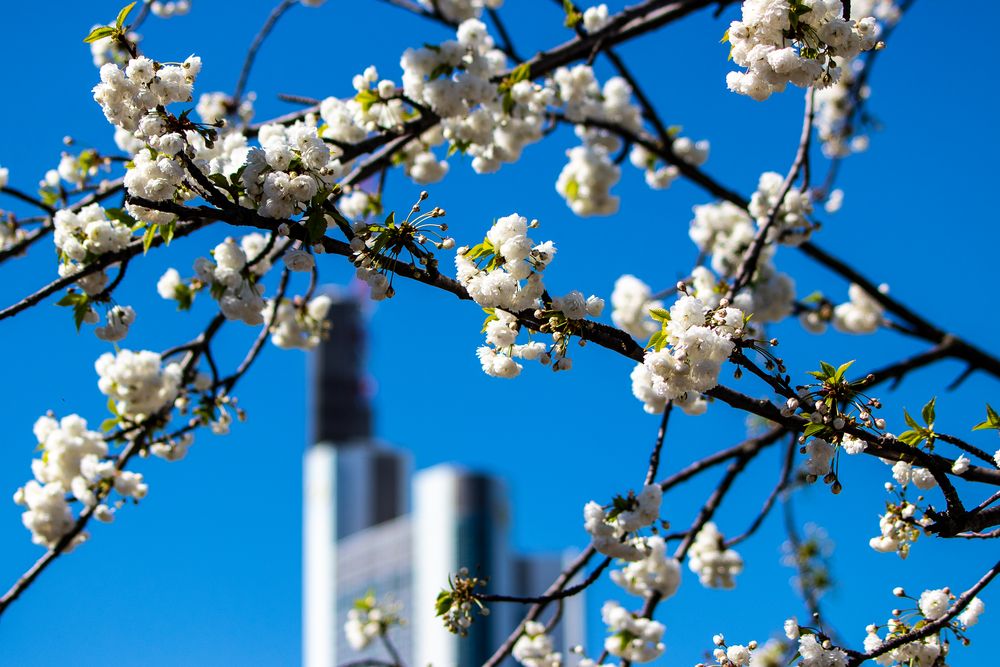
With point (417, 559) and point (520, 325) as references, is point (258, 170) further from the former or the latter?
point (417, 559)

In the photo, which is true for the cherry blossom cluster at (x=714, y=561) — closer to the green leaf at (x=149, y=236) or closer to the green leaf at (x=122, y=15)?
the green leaf at (x=149, y=236)

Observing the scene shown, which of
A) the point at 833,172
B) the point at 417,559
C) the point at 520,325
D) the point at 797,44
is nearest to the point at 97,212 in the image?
the point at 520,325

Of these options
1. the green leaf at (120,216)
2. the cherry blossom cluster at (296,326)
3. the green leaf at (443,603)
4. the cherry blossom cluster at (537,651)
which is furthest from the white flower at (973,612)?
the cherry blossom cluster at (296,326)

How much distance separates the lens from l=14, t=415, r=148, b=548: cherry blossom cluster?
3.85m

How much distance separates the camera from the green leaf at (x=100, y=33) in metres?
3.08

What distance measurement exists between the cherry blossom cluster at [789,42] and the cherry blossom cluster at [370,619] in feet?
10.6

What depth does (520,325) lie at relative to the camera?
111 inches

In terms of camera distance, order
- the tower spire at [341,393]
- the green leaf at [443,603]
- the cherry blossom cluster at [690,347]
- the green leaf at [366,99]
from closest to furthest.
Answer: the cherry blossom cluster at [690,347]
the green leaf at [443,603]
the green leaf at [366,99]
the tower spire at [341,393]

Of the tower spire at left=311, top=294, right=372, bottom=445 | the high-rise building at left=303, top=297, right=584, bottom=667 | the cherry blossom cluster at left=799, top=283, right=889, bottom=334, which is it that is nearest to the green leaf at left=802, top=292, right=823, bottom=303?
the cherry blossom cluster at left=799, top=283, right=889, bottom=334

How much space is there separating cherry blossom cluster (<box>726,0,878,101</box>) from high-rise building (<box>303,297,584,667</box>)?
81.4 m

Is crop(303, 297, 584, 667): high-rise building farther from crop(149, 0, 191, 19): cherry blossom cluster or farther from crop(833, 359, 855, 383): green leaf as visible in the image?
crop(833, 359, 855, 383): green leaf

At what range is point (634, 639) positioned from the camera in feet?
13.4

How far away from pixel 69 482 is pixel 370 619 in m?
1.98

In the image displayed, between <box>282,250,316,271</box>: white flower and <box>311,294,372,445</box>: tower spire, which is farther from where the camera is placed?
<box>311,294,372,445</box>: tower spire
